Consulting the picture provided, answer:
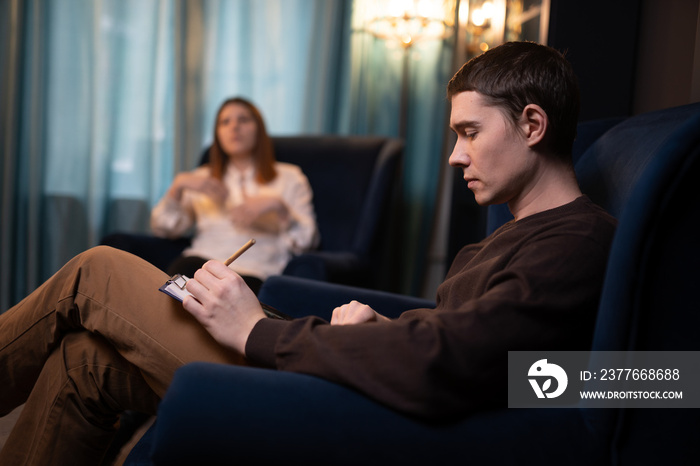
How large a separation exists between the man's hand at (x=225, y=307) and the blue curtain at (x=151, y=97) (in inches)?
82.6

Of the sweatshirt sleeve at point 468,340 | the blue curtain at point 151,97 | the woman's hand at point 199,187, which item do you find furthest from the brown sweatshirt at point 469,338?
the blue curtain at point 151,97

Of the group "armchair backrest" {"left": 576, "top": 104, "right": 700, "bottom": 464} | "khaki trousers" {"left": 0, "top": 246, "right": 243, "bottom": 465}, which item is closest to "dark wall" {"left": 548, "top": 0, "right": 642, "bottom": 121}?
"armchair backrest" {"left": 576, "top": 104, "right": 700, "bottom": 464}

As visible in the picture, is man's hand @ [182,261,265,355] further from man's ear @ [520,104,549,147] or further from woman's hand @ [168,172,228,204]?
woman's hand @ [168,172,228,204]

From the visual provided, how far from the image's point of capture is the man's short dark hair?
2.97 feet

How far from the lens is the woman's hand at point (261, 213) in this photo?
7.30ft

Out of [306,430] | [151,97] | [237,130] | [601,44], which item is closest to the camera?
[306,430]

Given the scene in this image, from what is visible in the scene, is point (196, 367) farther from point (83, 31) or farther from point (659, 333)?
point (83, 31)

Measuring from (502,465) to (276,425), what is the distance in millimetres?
265

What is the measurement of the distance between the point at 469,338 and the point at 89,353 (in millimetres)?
619

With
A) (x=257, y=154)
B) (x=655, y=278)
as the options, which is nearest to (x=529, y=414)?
(x=655, y=278)

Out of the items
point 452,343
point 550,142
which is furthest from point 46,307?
point 550,142

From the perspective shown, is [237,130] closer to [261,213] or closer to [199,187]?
[199,187]

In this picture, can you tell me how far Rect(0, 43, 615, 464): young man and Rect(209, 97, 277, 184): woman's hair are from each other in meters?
1.43

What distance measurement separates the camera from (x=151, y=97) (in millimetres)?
2838
